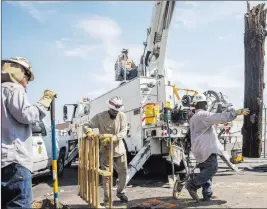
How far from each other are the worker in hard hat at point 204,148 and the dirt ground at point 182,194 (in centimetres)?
27

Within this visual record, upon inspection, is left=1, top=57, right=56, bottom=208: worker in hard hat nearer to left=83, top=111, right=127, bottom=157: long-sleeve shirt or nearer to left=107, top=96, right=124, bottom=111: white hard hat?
left=107, top=96, right=124, bottom=111: white hard hat

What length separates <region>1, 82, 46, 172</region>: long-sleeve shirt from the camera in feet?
10.2

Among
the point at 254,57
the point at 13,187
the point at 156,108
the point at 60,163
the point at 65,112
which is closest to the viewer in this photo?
the point at 13,187

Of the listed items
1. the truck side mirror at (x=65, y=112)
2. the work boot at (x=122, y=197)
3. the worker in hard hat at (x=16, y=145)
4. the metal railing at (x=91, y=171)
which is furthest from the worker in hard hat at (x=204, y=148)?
the truck side mirror at (x=65, y=112)

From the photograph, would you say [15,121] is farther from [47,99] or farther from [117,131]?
[117,131]

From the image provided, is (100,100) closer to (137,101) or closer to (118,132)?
(137,101)

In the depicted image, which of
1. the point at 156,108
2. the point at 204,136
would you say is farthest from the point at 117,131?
the point at 156,108

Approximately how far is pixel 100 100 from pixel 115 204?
4.92 m

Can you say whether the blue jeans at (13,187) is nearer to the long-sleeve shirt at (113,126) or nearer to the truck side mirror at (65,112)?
the long-sleeve shirt at (113,126)

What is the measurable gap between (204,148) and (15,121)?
3.26 m

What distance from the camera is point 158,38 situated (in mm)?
9430

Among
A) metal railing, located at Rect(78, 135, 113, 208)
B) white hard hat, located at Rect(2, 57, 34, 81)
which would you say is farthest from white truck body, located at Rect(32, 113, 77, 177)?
white hard hat, located at Rect(2, 57, 34, 81)

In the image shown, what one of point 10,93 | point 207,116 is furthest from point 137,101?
point 10,93

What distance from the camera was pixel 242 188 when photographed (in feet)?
21.8
